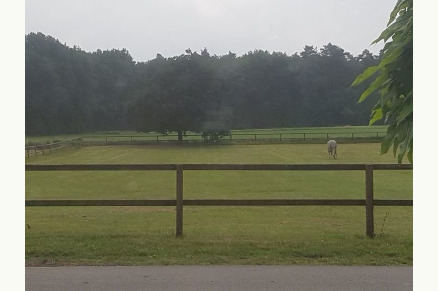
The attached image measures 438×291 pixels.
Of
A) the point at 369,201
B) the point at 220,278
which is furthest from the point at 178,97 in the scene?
the point at 220,278

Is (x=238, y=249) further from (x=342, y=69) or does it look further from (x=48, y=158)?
(x=48, y=158)

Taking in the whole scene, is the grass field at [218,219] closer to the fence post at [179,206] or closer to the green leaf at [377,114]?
the fence post at [179,206]

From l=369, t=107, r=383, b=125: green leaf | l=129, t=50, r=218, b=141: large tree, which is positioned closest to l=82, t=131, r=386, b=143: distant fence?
l=129, t=50, r=218, b=141: large tree

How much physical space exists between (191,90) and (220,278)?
7365 millimetres

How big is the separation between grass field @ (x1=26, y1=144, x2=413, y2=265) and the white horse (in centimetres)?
15

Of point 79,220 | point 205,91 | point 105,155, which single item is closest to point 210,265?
point 79,220

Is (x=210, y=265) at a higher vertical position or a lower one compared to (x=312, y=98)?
lower

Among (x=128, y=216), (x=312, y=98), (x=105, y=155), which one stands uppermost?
(x=312, y=98)

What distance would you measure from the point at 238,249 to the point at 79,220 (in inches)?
168

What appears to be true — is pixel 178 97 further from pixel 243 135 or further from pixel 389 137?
pixel 389 137

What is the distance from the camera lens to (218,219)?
940cm

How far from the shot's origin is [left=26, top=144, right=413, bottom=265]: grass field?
5.81 m

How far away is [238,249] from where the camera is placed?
6.01 m

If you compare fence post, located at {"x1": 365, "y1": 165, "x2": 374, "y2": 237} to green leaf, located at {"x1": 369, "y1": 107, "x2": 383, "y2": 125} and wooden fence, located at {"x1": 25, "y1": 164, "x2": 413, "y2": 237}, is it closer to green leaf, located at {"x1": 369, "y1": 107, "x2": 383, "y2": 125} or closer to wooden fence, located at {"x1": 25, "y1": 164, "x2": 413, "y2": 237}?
wooden fence, located at {"x1": 25, "y1": 164, "x2": 413, "y2": 237}
